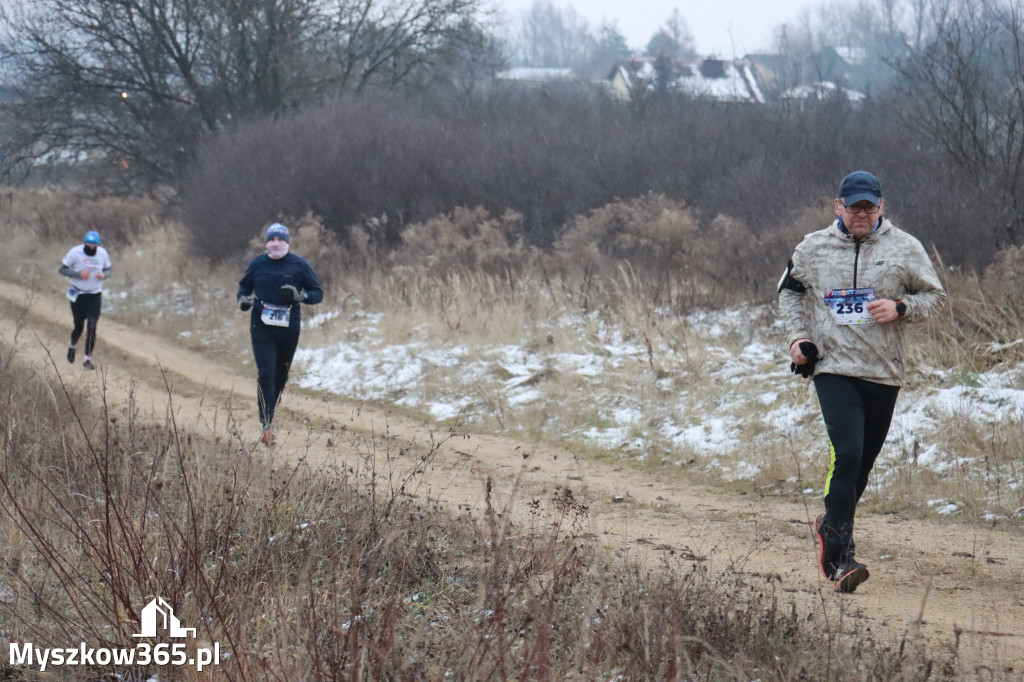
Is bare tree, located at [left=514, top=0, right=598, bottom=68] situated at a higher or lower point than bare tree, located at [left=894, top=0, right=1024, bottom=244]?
higher

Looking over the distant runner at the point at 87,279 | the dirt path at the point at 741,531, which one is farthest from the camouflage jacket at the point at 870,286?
the distant runner at the point at 87,279

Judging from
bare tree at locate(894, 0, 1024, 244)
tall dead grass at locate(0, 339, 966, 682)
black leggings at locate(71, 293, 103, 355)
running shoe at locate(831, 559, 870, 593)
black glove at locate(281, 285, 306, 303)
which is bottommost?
black leggings at locate(71, 293, 103, 355)

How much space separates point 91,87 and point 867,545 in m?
25.2

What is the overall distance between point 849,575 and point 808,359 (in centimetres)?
107

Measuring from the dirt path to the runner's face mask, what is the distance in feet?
5.26

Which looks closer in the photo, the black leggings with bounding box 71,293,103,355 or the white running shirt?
the white running shirt

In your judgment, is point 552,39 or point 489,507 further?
point 552,39

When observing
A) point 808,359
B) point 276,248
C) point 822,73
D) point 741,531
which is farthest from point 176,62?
point 822,73

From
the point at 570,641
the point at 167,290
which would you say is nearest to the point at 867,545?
the point at 570,641

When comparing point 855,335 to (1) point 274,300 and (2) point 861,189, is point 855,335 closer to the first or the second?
(2) point 861,189

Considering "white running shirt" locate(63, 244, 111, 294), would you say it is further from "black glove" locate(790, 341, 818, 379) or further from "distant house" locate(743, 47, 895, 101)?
"distant house" locate(743, 47, 895, 101)

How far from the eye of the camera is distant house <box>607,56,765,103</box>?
Answer: 27.5m

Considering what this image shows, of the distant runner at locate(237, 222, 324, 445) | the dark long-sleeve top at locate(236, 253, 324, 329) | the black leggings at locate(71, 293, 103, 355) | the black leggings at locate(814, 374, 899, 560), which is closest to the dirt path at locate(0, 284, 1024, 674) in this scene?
the black leggings at locate(814, 374, 899, 560)

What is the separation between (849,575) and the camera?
4.72 meters
